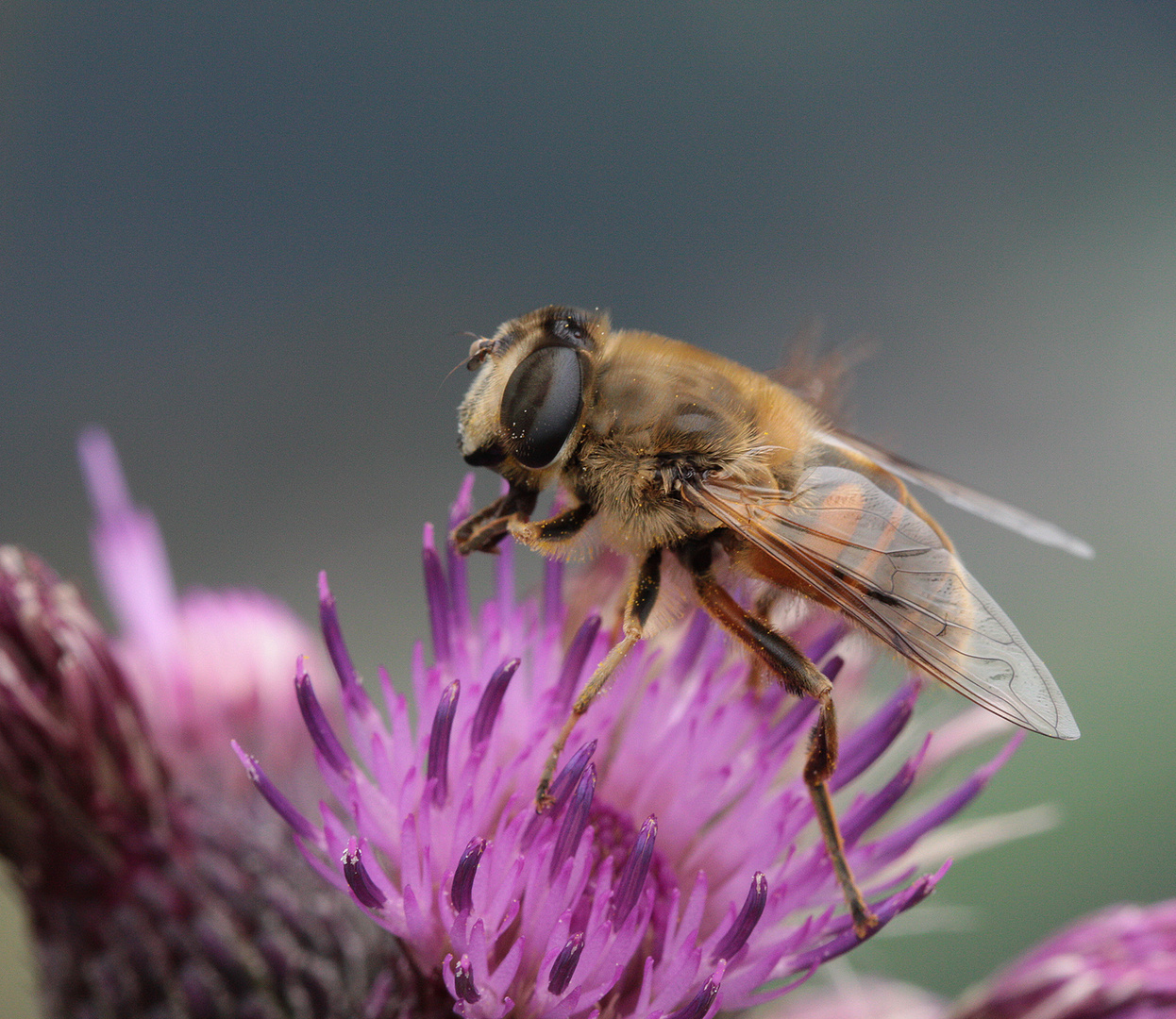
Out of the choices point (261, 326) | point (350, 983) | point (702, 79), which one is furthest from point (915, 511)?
point (702, 79)

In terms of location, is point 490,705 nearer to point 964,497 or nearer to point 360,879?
point 360,879

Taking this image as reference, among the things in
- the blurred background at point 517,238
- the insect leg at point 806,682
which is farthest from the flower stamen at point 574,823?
the blurred background at point 517,238

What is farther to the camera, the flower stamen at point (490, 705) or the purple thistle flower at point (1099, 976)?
the purple thistle flower at point (1099, 976)

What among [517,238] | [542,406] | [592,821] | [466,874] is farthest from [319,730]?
[517,238]

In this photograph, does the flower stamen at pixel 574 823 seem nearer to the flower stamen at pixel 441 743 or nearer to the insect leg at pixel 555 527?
the flower stamen at pixel 441 743

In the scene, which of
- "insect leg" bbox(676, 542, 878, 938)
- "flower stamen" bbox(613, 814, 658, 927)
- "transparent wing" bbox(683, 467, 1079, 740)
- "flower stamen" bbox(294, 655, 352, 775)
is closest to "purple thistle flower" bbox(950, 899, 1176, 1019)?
"insect leg" bbox(676, 542, 878, 938)

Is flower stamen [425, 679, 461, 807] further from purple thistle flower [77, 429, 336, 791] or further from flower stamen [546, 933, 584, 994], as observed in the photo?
purple thistle flower [77, 429, 336, 791]
